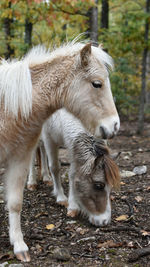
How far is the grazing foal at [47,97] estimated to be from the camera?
10.1ft

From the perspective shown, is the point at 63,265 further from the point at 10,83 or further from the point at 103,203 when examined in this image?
the point at 10,83

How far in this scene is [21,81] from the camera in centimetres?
314

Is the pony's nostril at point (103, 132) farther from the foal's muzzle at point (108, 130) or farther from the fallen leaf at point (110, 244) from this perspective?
the fallen leaf at point (110, 244)

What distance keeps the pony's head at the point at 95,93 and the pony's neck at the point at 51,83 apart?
3.5 inches

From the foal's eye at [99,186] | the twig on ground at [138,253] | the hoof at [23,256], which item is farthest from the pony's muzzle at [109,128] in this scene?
the hoof at [23,256]

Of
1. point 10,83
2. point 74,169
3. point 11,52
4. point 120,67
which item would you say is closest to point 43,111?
point 10,83

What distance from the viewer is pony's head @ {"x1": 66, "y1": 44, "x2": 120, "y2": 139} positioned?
9.99 ft

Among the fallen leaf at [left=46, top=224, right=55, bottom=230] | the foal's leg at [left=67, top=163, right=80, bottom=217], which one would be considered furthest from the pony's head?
the fallen leaf at [left=46, top=224, right=55, bottom=230]

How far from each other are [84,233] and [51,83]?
2.12 metres

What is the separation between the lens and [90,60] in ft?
10.1

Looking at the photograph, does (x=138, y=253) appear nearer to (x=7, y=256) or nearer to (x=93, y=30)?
(x=7, y=256)

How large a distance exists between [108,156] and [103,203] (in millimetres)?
673

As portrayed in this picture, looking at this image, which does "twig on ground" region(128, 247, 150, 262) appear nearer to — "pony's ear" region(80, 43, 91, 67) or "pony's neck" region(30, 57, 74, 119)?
"pony's neck" region(30, 57, 74, 119)

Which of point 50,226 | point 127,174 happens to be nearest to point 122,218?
point 50,226
